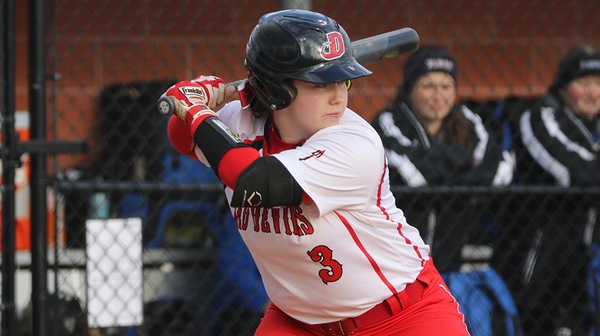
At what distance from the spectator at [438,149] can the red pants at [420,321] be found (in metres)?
1.17

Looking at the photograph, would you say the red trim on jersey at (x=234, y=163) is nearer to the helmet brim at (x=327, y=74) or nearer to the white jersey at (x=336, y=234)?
the white jersey at (x=336, y=234)

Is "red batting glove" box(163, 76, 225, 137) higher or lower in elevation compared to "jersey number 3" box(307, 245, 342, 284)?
higher

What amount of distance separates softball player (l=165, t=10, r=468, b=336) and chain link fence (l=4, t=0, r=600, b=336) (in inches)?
44.2

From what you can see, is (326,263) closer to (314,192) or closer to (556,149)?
(314,192)

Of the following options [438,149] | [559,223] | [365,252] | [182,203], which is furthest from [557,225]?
[365,252]

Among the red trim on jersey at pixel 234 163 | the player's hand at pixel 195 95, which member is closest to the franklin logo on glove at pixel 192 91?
the player's hand at pixel 195 95

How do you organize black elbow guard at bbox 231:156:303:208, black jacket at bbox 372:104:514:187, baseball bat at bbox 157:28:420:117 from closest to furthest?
black elbow guard at bbox 231:156:303:208 → baseball bat at bbox 157:28:420:117 → black jacket at bbox 372:104:514:187

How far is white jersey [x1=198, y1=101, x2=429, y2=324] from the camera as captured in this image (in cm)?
255

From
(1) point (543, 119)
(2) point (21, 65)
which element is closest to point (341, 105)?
(1) point (543, 119)

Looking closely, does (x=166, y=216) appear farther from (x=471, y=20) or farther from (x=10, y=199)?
(x=471, y=20)

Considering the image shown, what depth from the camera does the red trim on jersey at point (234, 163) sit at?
97.9 inches

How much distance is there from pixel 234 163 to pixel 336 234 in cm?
35

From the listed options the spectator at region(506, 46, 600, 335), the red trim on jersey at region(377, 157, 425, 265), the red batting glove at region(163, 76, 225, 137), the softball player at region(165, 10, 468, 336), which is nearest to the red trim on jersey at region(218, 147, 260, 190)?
the softball player at region(165, 10, 468, 336)

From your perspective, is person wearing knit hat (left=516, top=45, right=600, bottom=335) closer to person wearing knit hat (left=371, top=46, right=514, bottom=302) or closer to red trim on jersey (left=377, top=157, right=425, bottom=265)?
person wearing knit hat (left=371, top=46, right=514, bottom=302)
